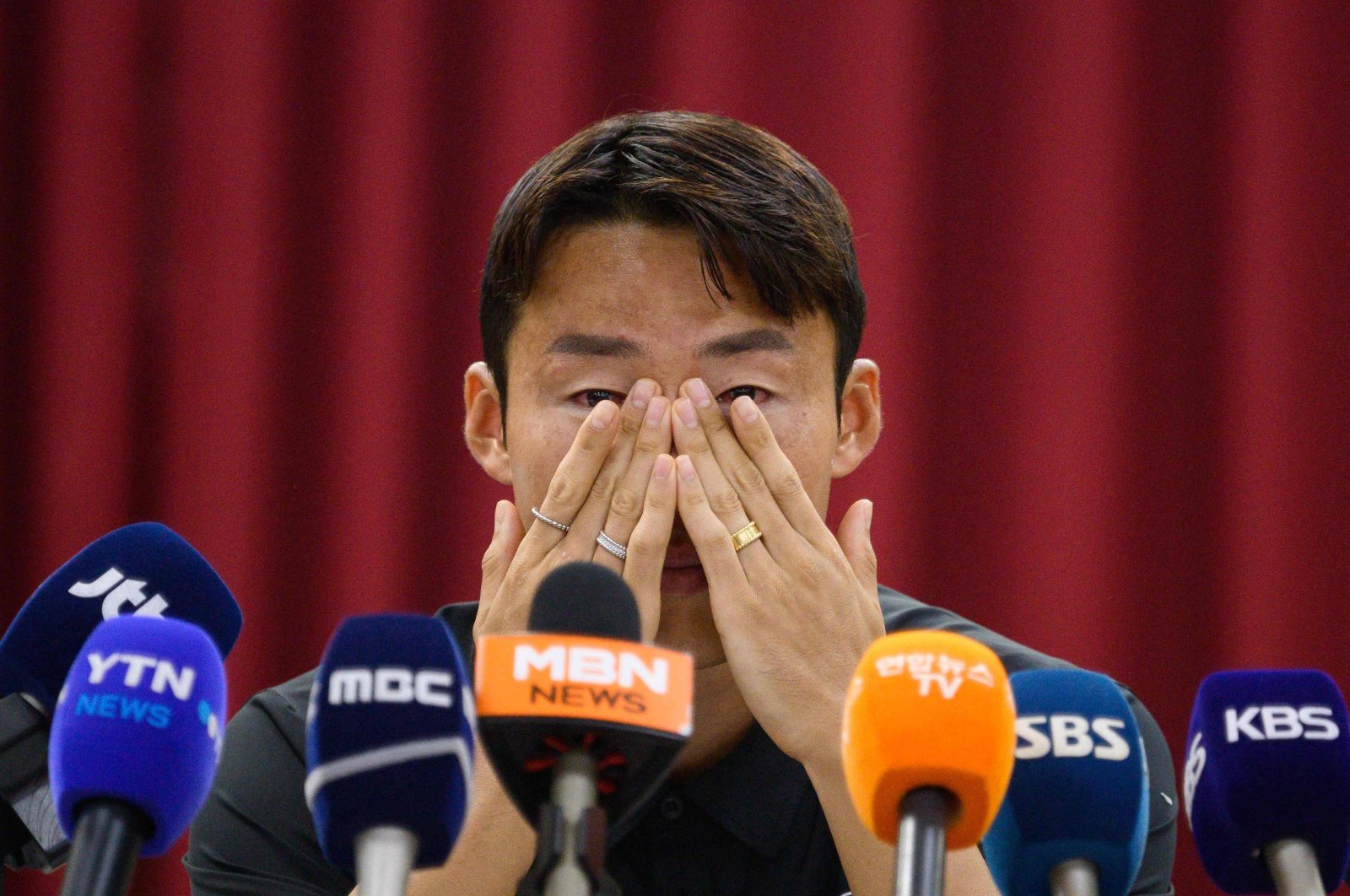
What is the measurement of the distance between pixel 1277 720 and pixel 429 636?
48 centimetres

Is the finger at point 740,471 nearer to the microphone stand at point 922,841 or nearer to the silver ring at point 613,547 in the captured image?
the silver ring at point 613,547

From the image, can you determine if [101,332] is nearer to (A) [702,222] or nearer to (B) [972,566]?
(A) [702,222]

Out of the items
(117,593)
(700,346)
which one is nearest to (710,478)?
(700,346)

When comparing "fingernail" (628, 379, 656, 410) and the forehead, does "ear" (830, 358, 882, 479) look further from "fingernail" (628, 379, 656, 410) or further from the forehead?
"fingernail" (628, 379, 656, 410)

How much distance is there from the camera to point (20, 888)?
2377 millimetres

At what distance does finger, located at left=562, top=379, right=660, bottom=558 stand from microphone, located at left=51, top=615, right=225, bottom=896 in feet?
2.27

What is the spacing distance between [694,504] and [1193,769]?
0.65 metres

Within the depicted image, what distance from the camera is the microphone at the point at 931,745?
0.65 m

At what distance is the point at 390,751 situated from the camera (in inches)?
25.4

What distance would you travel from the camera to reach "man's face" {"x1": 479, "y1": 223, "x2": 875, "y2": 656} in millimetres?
1415

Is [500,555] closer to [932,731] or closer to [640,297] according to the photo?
[640,297]

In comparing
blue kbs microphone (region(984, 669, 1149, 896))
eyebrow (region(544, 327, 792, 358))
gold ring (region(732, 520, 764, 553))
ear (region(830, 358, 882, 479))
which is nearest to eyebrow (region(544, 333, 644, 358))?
eyebrow (region(544, 327, 792, 358))

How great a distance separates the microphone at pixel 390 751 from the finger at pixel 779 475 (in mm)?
753

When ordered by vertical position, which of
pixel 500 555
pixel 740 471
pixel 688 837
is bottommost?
pixel 688 837
